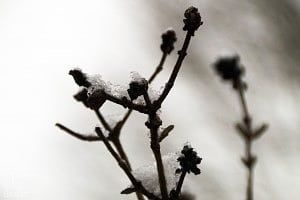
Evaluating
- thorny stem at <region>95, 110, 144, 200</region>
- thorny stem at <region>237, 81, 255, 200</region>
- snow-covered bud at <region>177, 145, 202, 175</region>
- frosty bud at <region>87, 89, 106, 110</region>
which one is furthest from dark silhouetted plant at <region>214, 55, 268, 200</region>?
thorny stem at <region>95, 110, 144, 200</region>

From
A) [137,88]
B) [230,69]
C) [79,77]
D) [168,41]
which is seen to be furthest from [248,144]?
[168,41]

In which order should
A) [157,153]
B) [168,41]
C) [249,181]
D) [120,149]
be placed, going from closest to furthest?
[249,181]
[157,153]
[120,149]
[168,41]

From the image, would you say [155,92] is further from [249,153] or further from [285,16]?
[285,16]

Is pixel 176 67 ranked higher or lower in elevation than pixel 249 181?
higher

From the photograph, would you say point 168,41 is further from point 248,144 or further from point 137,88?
point 248,144

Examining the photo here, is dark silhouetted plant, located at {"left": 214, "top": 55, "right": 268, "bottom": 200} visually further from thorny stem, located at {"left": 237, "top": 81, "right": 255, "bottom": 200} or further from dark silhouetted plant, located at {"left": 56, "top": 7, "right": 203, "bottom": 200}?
dark silhouetted plant, located at {"left": 56, "top": 7, "right": 203, "bottom": 200}

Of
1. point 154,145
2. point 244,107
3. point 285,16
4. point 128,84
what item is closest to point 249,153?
point 244,107
